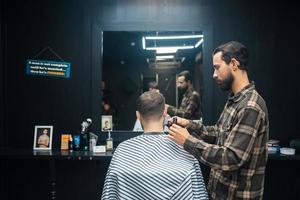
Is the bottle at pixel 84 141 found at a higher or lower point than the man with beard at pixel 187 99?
lower

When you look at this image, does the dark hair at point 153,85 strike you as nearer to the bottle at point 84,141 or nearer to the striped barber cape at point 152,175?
the bottle at point 84,141

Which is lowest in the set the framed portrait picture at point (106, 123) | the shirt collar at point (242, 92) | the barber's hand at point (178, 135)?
the framed portrait picture at point (106, 123)

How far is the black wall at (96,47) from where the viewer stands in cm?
311

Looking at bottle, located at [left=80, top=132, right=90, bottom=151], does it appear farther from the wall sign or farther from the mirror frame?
the wall sign

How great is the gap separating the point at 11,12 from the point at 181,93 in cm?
173

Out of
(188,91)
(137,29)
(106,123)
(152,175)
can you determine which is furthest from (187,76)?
(152,175)

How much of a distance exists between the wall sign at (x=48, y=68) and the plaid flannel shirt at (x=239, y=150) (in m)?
1.77

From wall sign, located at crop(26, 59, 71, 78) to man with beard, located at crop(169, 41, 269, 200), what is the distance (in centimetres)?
169

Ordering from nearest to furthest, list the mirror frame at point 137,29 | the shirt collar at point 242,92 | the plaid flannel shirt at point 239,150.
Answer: the plaid flannel shirt at point 239,150
the shirt collar at point 242,92
the mirror frame at point 137,29

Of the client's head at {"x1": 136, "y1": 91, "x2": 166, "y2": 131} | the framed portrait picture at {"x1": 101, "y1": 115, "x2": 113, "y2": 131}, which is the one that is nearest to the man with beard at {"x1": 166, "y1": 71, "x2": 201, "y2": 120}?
the framed portrait picture at {"x1": 101, "y1": 115, "x2": 113, "y2": 131}

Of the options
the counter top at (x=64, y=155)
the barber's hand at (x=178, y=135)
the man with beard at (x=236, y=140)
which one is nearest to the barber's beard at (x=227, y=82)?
the man with beard at (x=236, y=140)

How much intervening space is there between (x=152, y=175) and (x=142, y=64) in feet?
5.78

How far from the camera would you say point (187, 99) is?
3.14 metres

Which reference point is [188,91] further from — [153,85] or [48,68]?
[48,68]
